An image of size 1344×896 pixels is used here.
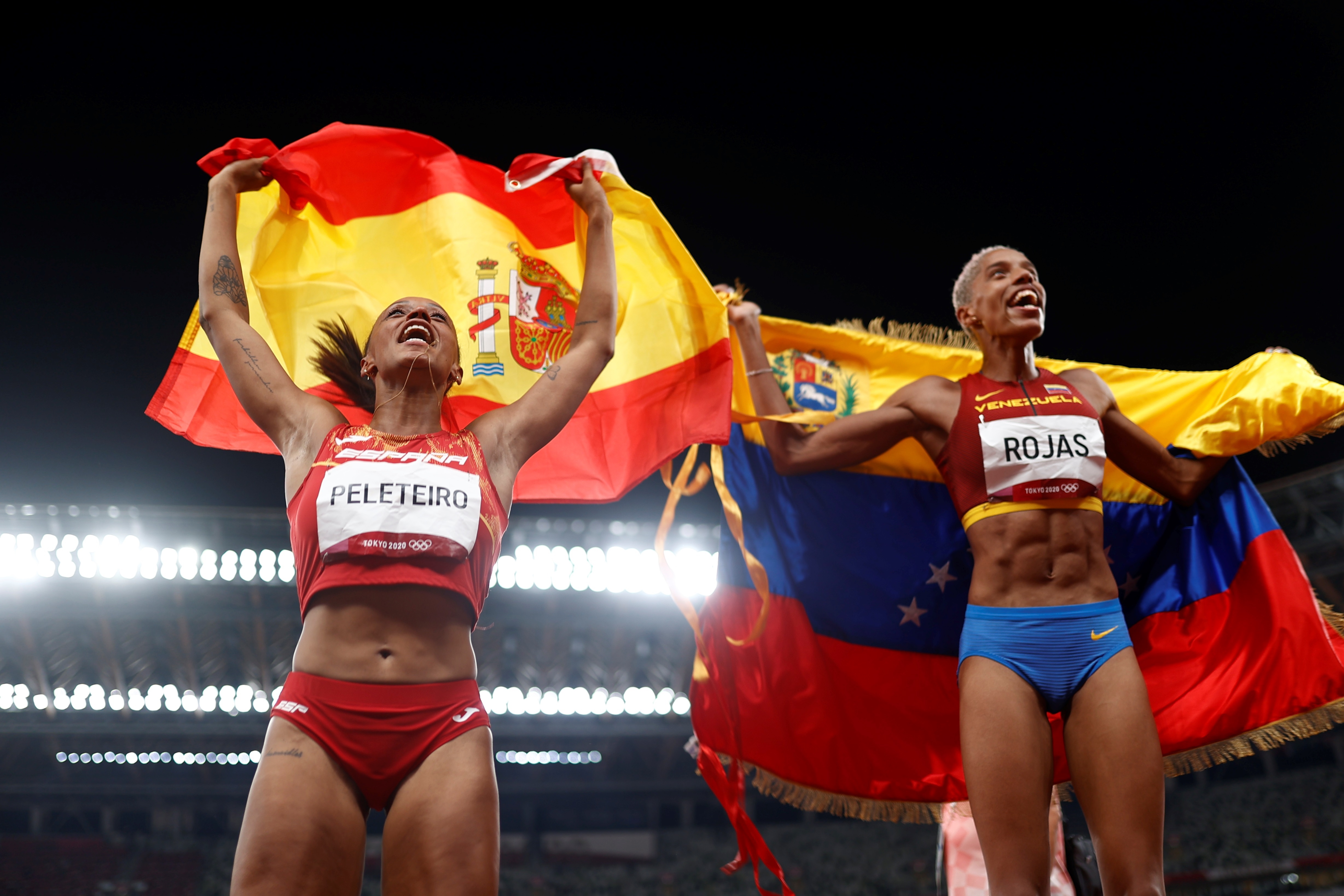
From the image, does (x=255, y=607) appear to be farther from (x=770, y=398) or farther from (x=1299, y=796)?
(x=1299, y=796)

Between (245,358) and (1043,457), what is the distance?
2.40 metres

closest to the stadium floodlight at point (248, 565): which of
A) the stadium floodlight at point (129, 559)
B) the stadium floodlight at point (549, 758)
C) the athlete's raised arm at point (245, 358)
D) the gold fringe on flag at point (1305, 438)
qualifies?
the stadium floodlight at point (129, 559)

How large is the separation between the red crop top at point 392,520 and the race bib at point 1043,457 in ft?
5.34

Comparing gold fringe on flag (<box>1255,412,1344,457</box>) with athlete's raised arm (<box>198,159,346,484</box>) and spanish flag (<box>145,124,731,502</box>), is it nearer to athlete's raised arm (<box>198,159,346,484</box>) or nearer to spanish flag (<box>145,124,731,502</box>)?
spanish flag (<box>145,124,731,502</box>)

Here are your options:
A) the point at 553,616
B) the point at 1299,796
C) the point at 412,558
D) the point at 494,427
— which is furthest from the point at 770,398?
the point at 1299,796

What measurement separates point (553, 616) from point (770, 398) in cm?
1106

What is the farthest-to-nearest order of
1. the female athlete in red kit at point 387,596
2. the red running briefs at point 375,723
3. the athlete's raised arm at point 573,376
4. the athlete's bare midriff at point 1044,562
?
1. the athlete's bare midriff at point 1044,562
2. the athlete's raised arm at point 573,376
3. the red running briefs at point 375,723
4. the female athlete in red kit at point 387,596

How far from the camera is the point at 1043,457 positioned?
10.1ft

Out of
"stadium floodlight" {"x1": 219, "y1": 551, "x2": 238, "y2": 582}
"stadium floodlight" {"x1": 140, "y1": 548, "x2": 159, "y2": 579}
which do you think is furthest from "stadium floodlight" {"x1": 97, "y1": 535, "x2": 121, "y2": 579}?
"stadium floodlight" {"x1": 219, "y1": 551, "x2": 238, "y2": 582}

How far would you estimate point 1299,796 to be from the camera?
17.1 m

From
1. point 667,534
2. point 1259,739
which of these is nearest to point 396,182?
point 667,534

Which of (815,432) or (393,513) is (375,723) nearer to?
(393,513)

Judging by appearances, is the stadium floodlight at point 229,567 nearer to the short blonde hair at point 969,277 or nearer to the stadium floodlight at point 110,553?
the stadium floodlight at point 110,553

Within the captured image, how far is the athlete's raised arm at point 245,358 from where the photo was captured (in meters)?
2.62
